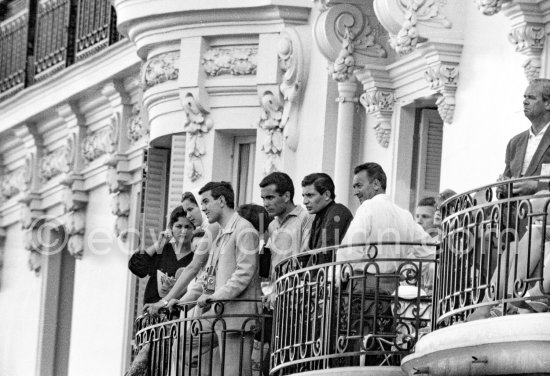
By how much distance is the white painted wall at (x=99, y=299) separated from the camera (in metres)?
33.0

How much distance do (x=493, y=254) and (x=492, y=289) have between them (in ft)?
1.41

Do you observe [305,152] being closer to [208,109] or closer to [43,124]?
[208,109]

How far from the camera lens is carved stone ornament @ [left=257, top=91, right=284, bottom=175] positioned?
28.4 meters

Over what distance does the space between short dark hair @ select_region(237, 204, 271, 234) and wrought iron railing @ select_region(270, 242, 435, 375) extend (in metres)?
1.38

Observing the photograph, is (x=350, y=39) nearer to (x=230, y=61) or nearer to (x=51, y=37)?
(x=230, y=61)

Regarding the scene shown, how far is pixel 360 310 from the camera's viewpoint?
2172 centimetres

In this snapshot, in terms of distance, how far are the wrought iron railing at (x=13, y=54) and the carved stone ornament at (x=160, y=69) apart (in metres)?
7.52

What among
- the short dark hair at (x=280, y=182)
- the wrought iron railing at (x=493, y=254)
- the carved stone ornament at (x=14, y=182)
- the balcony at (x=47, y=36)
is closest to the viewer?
the wrought iron railing at (x=493, y=254)

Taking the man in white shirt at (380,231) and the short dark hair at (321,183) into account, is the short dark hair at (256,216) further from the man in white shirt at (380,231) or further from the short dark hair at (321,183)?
the man in white shirt at (380,231)

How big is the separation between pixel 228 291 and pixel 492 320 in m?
4.68

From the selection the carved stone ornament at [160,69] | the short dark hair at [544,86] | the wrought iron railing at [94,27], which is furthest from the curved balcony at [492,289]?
the wrought iron railing at [94,27]

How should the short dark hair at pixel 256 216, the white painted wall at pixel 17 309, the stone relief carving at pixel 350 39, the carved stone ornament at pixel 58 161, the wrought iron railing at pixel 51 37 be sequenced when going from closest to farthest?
the short dark hair at pixel 256 216
the stone relief carving at pixel 350 39
the carved stone ornament at pixel 58 161
the wrought iron railing at pixel 51 37
the white painted wall at pixel 17 309

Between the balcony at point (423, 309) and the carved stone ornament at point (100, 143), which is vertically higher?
the carved stone ornament at point (100, 143)

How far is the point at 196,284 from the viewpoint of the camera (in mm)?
24250
